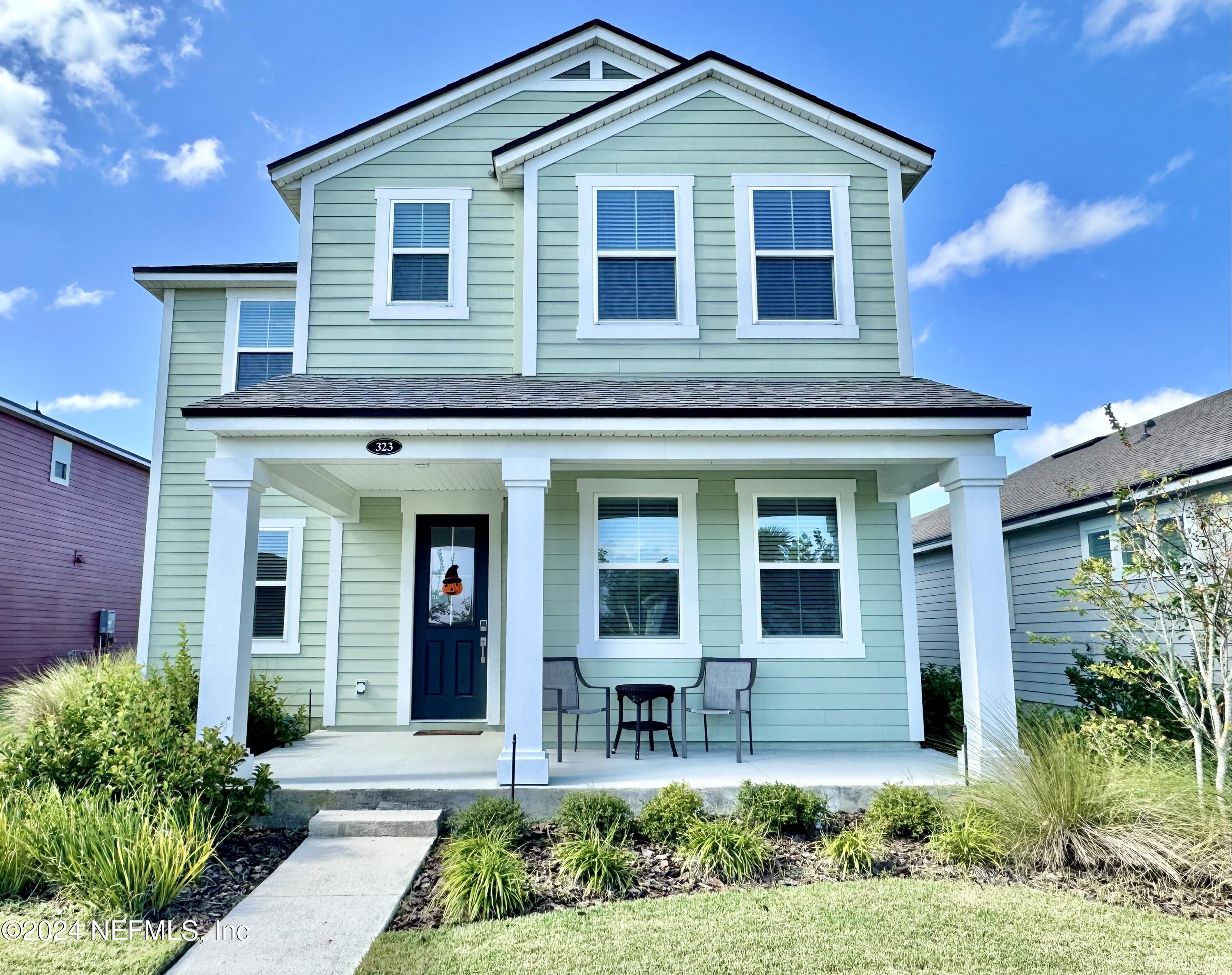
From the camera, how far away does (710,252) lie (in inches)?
316

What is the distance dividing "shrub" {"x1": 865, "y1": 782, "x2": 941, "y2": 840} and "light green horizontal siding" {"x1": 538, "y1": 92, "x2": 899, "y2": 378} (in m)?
4.01

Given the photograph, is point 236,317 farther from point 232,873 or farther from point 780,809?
point 780,809

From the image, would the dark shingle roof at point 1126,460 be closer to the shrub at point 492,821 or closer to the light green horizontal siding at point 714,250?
the light green horizontal siding at point 714,250

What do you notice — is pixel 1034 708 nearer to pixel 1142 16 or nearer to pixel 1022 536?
pixel 1022 536

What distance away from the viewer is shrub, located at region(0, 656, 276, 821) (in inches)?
202

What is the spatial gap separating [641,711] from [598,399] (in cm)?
302

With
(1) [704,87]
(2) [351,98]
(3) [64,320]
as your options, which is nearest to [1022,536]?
(1) [704,87]

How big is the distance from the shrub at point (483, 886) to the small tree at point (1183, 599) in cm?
415

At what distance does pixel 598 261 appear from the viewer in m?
8.02

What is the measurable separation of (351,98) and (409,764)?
11.9 m

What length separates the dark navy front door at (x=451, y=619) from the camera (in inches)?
346

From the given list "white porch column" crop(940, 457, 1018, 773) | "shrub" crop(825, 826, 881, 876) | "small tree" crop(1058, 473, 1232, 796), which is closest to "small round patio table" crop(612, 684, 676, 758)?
"shrub" crop(825, 826, 881, 876)

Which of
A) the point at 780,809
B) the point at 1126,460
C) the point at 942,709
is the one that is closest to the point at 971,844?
the point at 780,809

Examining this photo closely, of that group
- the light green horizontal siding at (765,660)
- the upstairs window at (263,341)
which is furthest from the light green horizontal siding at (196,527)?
the light green horizontal siding at (765,660)
